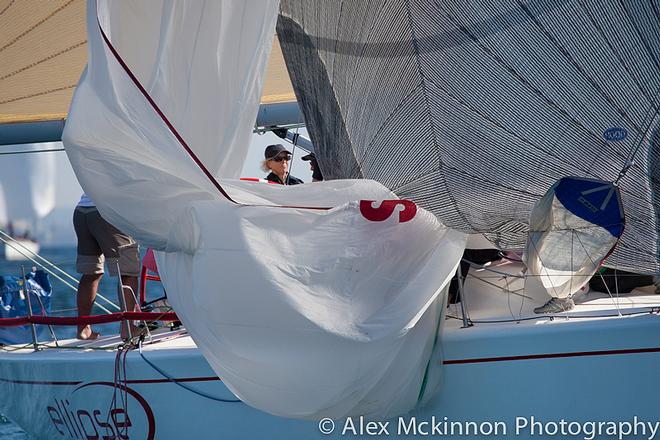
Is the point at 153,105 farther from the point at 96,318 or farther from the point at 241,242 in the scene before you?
the point at 96,318

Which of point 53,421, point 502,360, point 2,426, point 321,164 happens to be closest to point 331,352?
point 502,360

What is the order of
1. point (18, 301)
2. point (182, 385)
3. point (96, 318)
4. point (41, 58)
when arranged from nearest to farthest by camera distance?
point (182, 385) < point (96, 318) < point (18, 301) < point (41, 58)

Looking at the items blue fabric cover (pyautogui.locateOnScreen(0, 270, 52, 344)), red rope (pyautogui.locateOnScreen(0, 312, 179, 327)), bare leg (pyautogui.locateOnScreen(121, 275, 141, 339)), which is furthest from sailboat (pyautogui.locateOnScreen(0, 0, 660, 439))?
blue fabric cover (pyautogui.locateOnScreen(0, 270, 52, 344))

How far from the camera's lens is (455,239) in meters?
3.85

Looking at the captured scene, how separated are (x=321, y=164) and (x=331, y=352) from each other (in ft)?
4.74

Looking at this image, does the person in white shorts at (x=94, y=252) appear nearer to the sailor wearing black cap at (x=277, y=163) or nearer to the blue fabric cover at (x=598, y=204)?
the sailor wearing black cap at (x=277, y=163)

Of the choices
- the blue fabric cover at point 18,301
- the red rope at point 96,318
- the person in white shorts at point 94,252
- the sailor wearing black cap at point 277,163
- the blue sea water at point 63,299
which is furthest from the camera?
the blue sea water at point 63,299

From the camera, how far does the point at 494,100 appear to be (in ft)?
12.5

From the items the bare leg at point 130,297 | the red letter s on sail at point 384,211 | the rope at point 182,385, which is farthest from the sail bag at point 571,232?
the bare leg at point 130,297

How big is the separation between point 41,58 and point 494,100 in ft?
11.2

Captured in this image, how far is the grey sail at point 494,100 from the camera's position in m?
3.56

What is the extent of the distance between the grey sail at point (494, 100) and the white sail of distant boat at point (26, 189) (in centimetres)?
315

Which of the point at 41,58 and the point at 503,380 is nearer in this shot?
the point at 503,380

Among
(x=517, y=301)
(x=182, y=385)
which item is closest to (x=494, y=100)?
(x=517, y=301)
